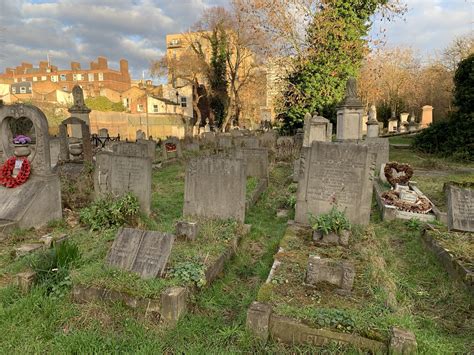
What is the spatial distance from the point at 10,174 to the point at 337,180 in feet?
20.3

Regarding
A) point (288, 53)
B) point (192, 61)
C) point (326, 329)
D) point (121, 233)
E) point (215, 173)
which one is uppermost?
point (192, 61)

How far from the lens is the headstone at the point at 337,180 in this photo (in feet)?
18.0

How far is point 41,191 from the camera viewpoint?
5734mm

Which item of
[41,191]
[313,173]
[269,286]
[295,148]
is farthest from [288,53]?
[269,286]

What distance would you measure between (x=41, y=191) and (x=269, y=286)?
4.70 metres

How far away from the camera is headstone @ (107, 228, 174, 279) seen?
3.68 metres

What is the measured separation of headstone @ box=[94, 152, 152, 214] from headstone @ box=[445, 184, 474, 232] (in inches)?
216

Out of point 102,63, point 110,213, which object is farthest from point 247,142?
point 102,63

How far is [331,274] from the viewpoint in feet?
11.4

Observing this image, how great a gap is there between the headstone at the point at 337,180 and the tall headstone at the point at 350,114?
650 cm


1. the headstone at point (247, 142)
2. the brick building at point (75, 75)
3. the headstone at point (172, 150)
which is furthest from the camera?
the brick building at point (75, 75)

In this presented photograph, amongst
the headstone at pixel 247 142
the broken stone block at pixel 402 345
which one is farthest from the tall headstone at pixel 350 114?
the broken stone block at pixel 402 345

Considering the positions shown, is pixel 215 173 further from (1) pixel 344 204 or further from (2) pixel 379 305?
(2) pixel 379 305

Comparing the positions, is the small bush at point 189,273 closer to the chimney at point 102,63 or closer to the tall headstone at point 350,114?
the tall headstone at point 350,114
